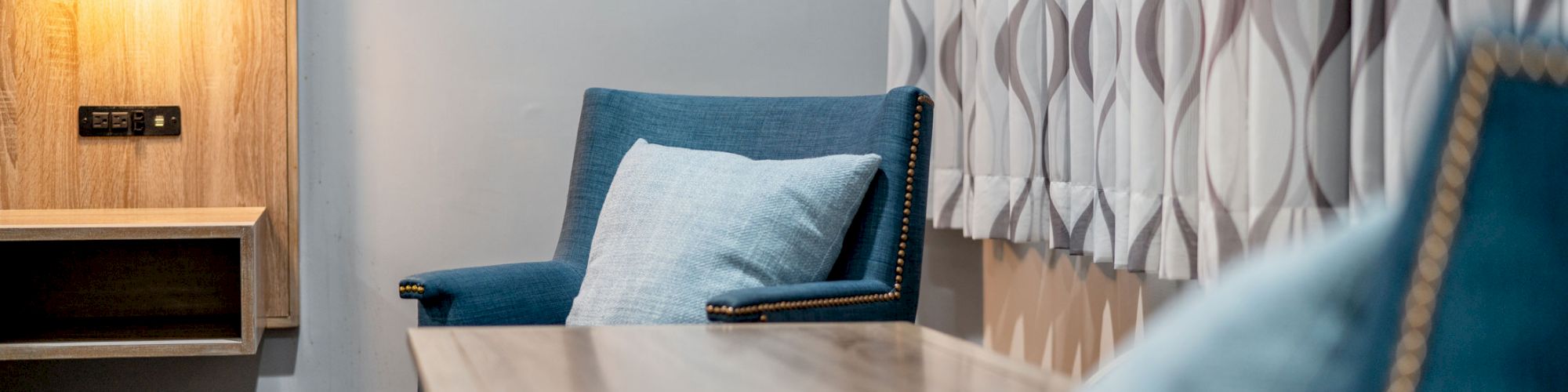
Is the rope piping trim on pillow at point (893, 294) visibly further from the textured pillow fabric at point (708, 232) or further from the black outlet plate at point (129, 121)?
the black outlet plate at point (129, 121)

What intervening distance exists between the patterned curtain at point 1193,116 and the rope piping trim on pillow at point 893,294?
0.24 m

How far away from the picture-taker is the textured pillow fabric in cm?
184

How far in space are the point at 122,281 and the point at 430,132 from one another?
2.24 ft

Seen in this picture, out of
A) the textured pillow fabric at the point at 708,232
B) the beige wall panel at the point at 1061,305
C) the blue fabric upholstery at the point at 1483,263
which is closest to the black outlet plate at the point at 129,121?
the textured pillow fabric at the point at 708,232

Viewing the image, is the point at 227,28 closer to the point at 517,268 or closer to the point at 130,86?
the point at 130,86

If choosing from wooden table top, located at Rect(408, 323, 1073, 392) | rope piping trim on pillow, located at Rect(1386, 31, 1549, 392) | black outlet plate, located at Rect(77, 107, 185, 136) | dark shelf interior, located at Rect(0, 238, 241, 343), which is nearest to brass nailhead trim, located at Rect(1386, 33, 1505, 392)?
rope piping trim on pillow, located at Rect(1386, 31, 1549, 392)

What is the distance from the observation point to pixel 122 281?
8.23 ft

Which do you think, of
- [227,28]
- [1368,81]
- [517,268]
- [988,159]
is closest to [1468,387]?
[1368,81]

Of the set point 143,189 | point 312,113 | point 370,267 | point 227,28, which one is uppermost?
point 227,28

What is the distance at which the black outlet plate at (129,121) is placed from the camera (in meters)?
2.45

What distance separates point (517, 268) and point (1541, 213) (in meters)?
1.86

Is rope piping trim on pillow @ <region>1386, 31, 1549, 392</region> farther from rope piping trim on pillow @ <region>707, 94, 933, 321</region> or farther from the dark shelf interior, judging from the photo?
the dark shelf interior

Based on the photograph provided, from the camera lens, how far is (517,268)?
200cm

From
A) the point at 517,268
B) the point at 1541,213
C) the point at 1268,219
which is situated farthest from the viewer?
the point at 517,268
